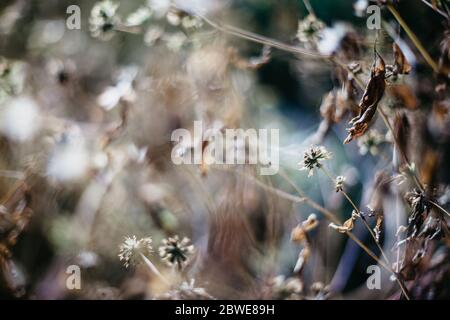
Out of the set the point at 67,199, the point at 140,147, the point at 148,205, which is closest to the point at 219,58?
the point at 140,147

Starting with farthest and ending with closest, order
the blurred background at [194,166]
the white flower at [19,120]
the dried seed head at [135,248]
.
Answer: the white flower at [19,120]
the blurred background at [194,166]
the dried seed head at [135,248]

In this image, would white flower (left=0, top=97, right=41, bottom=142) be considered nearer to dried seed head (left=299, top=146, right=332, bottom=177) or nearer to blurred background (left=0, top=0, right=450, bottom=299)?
blurred background (left=0, top=0, right=450, bottom=299)

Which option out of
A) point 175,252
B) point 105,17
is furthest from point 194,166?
point 105,17

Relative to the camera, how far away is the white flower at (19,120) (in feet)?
3.45

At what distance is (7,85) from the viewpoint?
0.96m

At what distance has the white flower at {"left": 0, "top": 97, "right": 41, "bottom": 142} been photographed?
1.05 meters

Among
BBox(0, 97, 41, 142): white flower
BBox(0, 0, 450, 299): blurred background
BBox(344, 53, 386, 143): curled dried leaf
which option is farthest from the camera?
BBox(0, 97, 41, 142): white flower

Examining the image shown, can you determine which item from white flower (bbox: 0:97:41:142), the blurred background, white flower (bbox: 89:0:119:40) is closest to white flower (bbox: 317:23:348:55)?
the blurred background

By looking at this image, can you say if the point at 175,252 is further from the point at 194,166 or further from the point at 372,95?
the point at 372,95

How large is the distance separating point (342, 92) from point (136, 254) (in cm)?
49

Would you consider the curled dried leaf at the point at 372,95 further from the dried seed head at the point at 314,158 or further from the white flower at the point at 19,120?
the white flower at the point at 19,120

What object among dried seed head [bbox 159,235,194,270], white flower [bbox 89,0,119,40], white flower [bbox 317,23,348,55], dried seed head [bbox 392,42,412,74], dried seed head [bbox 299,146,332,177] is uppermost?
white flower [bbox 89,0,119,40]

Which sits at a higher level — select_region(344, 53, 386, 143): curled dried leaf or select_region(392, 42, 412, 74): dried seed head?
select_region(392, 42, 412, 74): dried seed head

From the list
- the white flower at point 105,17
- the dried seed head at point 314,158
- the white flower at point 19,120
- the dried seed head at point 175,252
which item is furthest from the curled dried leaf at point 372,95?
the white flower at point 19,120
